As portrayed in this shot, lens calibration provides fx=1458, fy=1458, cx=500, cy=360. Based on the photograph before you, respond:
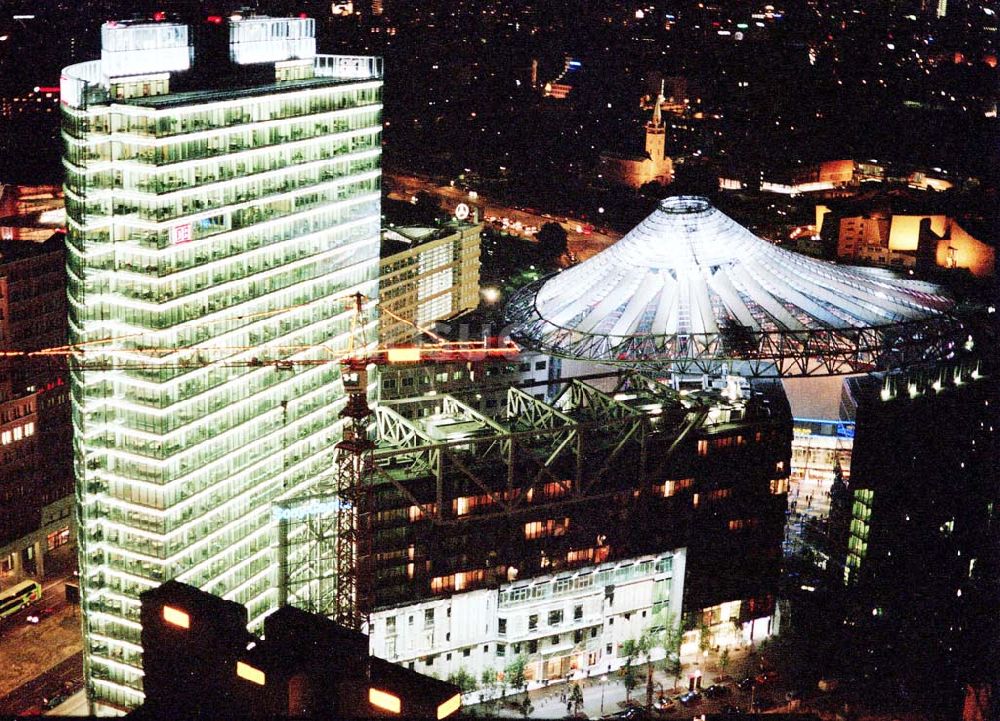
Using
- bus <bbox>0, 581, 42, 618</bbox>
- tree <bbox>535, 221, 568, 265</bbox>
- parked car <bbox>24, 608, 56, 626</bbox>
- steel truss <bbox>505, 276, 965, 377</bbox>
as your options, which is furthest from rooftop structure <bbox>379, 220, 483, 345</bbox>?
parked car <bbox>24, 608, 56, 626</bbox>

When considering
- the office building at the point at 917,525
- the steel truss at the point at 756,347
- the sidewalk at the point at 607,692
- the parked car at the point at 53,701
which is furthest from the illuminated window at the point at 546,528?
the parked car at the point at 53,701

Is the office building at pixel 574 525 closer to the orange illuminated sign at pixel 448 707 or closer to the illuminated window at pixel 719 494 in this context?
the illuminated window at pixel 719 494

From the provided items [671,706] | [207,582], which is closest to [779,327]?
[671,706]

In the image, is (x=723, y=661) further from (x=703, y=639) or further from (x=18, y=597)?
(x=18, y=597)

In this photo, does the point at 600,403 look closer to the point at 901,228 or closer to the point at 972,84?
the point at 901,228

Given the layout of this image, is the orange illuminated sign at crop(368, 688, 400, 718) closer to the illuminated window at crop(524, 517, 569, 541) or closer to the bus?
the illuminated window at crop(524, 517, 569, 541)

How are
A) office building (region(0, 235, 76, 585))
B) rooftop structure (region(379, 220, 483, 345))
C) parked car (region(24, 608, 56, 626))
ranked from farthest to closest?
rooftop structure (region(379, 220, 483, 345)), office building (region(0, 235, 76, 585)), parked car (region(24, 608, 56, 626))
